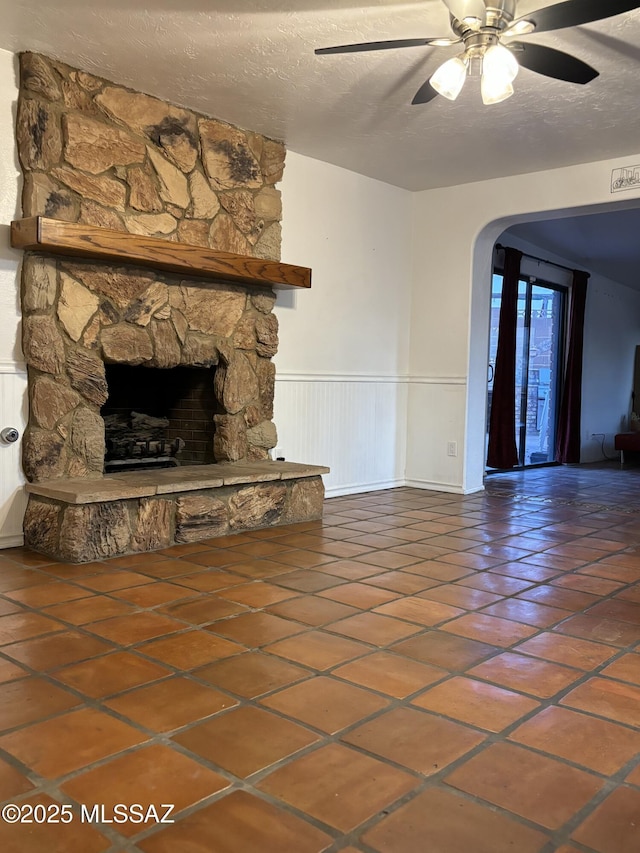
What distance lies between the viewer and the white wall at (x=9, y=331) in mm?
3184

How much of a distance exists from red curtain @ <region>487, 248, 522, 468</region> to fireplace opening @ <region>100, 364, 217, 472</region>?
3.53m

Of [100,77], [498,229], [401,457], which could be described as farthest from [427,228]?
[100,77]

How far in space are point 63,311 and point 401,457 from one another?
3027 millimetres

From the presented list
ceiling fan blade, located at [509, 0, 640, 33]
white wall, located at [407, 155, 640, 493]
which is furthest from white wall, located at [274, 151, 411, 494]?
ceiling fan blade, located at [509, 0, 640, 33]

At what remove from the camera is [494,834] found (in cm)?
129

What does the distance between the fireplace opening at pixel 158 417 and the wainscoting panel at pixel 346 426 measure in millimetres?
498

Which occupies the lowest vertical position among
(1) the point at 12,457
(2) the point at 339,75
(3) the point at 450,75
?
(1) the point at 12,457

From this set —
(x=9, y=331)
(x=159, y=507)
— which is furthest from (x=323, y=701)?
(x=9, y=331)

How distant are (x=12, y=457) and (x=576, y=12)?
2827 millimetres

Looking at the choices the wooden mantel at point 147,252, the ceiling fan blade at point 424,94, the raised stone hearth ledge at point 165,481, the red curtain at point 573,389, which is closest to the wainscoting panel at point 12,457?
the raised stone hearth ledge at point 165,481

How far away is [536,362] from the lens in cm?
791

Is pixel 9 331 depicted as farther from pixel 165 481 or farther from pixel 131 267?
pixel 165 481

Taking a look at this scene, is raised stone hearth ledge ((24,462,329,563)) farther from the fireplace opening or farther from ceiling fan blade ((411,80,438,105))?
ceiling fan blade ((411,80,438,105))

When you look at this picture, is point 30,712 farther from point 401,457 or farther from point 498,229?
point 498,229
